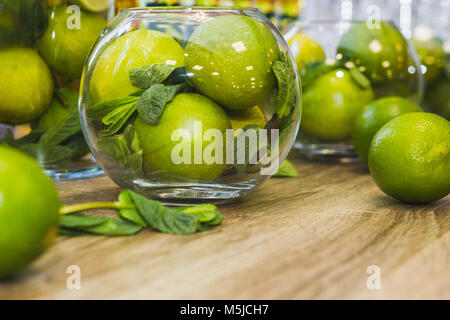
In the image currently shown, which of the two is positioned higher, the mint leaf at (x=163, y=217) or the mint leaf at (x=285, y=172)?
the mint leaf at (x=163, y=217)

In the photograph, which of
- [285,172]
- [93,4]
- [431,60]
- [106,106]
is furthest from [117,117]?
[431,60]

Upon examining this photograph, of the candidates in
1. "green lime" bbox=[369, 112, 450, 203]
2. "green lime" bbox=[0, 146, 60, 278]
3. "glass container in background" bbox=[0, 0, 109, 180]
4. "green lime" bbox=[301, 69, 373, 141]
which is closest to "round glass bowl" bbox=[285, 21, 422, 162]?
"green lime" bbox=[301, 69, 373, 141]

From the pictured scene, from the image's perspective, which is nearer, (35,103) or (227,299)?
(227,299)

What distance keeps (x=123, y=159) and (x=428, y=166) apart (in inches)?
13.0

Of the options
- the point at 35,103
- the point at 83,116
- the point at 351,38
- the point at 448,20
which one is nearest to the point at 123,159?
the point at 83,116

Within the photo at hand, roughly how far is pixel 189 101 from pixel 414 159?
0.86ft

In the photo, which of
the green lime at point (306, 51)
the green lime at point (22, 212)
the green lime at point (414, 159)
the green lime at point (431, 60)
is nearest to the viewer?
the green lime at point (22, 212)

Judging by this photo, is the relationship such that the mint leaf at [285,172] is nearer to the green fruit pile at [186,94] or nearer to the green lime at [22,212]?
the green fruit pile at [186,94]

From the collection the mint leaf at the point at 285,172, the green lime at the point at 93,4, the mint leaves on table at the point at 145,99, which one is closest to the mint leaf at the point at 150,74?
the mint leaves on table at the point at 145,99

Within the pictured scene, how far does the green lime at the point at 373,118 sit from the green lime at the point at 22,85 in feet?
1.45

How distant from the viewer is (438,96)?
47.2 inches

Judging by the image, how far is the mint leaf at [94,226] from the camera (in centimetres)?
54

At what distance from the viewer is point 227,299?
0.42 meters
